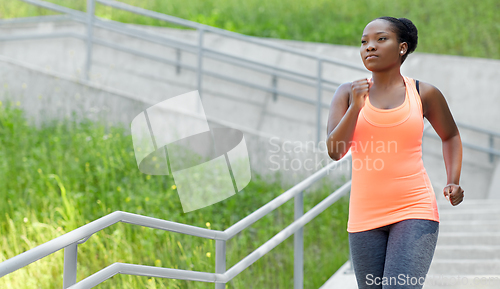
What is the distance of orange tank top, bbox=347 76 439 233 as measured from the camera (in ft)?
5.49

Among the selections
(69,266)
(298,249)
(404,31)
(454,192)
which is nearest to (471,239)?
(298,249)

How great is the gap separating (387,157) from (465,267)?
6.78ft

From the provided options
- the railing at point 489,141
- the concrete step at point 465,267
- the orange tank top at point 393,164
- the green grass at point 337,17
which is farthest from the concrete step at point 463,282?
the green grass at point 337,17

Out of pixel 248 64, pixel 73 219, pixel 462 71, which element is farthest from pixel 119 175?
pixel 462 71

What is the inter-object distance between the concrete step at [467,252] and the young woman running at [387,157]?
2026mm

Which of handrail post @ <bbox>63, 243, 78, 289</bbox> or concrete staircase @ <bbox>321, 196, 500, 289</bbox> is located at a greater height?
handrail post @ <bbox>63, 243, 78, 289</bbox>

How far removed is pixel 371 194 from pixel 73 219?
8.86ft

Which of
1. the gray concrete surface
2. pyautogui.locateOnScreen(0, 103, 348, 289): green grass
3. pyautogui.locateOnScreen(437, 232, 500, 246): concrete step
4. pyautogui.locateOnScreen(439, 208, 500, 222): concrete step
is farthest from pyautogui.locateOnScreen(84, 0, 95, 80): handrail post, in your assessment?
pyautogui.locateOnScreen(437, 232, 500, 246): concrete step

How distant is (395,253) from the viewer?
163cm

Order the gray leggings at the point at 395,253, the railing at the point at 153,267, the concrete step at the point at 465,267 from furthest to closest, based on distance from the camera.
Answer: the concrete step at the point at 465,267, the gray leggings at the point at 395,253, the railing at the point at 153,267

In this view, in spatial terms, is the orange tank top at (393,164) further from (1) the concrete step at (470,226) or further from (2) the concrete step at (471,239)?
(1) the concrete step at (470,226)

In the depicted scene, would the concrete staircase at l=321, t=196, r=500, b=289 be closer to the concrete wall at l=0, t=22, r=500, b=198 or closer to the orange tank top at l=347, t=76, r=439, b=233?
the concrete wall at l=0, t=22, r=500, b=198

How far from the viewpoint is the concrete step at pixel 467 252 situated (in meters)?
3.49

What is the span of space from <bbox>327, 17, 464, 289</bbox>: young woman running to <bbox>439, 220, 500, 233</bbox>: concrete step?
2452 millimetres
